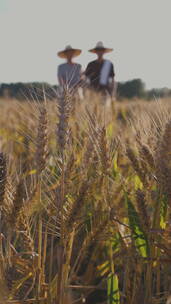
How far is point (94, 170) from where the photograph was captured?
133 cm

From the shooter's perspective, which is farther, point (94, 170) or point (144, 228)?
point (94, 170)

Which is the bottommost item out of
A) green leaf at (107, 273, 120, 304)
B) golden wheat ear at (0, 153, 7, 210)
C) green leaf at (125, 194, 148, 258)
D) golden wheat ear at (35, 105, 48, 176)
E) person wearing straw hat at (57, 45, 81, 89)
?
green leaf at (107, 273, 120, 304)

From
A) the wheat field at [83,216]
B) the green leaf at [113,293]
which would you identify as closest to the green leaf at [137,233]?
the wheat field at [83,216]

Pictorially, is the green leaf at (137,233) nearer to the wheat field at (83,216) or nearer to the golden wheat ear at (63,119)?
the wheat field at (83,216)

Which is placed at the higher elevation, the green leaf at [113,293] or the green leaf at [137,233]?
the green leaf at [137,233]

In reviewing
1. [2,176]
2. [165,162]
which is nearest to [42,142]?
[2,176]

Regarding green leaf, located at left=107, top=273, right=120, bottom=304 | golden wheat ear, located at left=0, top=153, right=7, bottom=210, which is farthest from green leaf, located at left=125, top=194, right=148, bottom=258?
golden wheat ear, located at left=0, top=153, right=7, bottom=210

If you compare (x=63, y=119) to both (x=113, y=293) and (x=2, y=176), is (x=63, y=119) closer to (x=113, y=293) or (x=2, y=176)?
(x=2, y=176)

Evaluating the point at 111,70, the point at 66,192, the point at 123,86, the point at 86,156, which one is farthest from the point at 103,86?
the point at 123,86

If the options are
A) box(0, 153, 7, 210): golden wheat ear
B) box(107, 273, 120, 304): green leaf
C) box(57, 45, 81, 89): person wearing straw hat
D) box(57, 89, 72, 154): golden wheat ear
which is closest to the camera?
box(0, 153, 7, 210): golden wheat ear

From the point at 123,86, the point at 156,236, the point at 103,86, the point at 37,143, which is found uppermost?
the point at 123,86

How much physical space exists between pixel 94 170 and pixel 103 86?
14.2 feet

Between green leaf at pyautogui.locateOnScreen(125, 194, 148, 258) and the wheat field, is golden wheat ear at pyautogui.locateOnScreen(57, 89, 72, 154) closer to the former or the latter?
the wheat field

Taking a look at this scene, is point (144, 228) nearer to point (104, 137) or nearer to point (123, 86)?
point (104, 137)
